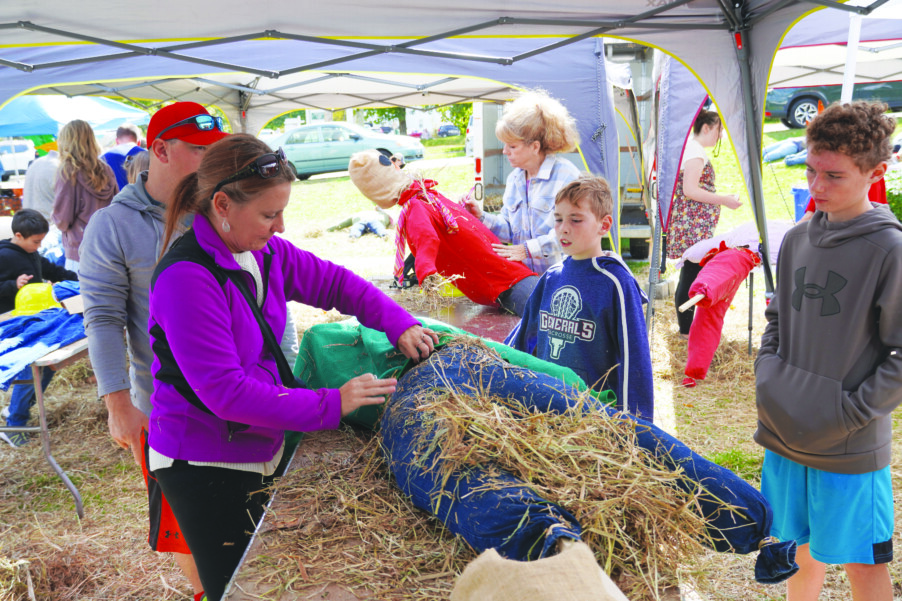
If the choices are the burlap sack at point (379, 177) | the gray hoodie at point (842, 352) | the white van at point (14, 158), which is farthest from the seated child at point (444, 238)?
the white van at point (14, 158)

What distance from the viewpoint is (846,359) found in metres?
1.92

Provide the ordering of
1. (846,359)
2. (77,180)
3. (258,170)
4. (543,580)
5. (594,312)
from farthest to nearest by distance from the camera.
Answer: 1. (77,180)
2. (594,312)
3. (846,359)
4. (258,170)
5. (543,580)

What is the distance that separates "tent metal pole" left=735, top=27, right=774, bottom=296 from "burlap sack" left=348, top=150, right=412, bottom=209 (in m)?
2.29

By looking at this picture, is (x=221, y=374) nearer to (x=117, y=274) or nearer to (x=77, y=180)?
(x=117, y=274)

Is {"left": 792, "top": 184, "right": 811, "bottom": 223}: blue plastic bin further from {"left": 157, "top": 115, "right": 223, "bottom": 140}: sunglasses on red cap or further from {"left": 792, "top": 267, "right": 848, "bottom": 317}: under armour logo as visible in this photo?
{"left": 157, "top": 115, "right": 223, "bottom": 140}: sunglasses on red cap

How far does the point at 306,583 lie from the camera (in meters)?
1.37

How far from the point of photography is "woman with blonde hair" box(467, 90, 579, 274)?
347 centimetres

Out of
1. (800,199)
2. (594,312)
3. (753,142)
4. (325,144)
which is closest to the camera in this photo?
(594,312)

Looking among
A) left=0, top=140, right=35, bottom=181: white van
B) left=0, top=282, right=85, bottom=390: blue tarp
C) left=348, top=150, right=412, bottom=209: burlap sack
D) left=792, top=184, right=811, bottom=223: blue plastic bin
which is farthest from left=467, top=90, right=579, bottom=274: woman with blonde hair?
left=0, top=140, right=35, bottom=181: white van

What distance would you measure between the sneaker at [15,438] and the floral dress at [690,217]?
517 cm

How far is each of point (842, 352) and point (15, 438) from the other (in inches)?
198

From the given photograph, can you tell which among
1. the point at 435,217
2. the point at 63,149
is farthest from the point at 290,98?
the point at 435,217

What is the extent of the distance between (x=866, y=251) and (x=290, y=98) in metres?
9.05

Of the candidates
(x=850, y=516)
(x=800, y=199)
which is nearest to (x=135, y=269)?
(x=850, y=516)
